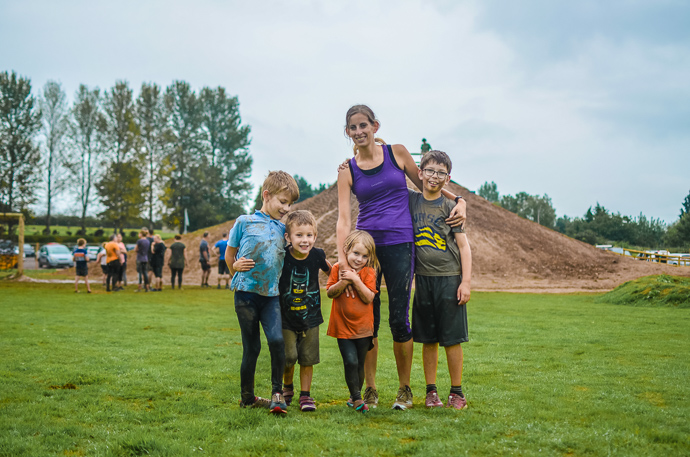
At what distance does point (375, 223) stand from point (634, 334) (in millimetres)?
6163

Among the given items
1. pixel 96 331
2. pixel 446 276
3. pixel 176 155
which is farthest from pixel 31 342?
pixel 176 155

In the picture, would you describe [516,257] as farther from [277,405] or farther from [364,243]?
[277,405]

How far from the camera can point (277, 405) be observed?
13.3ft

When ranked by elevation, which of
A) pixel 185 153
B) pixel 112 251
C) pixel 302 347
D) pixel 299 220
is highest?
pixel 185 153

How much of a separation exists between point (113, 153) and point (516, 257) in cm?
3466

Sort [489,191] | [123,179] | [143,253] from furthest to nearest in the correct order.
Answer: [489,191]
[123,179]
[143,253]

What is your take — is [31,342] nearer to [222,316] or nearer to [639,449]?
[222,316]

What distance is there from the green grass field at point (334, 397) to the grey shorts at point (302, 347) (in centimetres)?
41

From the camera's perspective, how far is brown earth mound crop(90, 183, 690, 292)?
2500 cm

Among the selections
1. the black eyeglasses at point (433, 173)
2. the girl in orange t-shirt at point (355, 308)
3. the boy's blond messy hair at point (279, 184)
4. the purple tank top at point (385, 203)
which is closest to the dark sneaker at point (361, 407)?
the girl in orange t-shirt at point (355, 308)

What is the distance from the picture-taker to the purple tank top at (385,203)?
4.29 m

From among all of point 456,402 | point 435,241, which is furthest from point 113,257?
point 456,402

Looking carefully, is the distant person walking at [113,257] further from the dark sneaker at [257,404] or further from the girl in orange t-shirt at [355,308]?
the girl in orange t-shirt at [355,308]

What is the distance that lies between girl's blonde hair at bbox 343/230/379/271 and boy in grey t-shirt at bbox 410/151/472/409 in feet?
1.26
